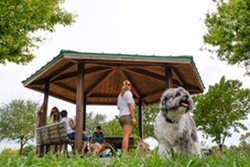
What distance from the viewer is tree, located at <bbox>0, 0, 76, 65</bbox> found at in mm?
12959

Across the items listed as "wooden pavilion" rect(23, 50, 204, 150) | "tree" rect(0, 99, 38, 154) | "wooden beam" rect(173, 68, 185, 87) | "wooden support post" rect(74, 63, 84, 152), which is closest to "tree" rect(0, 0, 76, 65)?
"wooden pavilion" rect(23, 50, 204, 150)

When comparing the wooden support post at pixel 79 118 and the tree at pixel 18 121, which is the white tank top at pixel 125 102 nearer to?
the wooden support post at pixel 79 118

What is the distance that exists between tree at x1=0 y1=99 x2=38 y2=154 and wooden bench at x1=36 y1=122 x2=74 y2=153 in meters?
25.4

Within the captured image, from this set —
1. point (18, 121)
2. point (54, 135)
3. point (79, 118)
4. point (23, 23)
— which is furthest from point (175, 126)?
point (18, 121)

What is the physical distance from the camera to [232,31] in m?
15.2

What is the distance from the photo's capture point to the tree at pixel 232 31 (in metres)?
14.4

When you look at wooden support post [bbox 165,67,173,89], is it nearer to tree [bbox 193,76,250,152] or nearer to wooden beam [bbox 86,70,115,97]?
wooden beam [bbox 86,70,115,97]

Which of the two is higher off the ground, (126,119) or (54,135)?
(126,119)

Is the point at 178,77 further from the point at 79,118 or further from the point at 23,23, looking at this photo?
the point at 23,23

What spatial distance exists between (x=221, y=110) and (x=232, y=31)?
11.9 metres

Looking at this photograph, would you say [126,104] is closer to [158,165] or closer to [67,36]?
[158,165]

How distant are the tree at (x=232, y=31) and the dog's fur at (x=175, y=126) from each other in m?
9.31

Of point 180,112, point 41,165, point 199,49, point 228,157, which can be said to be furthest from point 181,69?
point 199,49

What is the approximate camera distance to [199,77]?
36.3 ft
